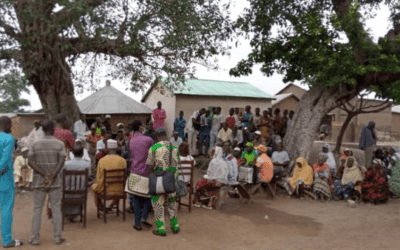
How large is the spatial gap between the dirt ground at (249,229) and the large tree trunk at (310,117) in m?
3.24

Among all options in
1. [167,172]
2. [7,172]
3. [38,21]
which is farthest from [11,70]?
[167,172]

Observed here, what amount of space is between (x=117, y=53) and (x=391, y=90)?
806 cm

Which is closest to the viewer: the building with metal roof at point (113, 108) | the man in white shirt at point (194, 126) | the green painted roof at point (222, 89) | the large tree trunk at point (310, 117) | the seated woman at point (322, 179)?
the seated woman at point (322, 179)

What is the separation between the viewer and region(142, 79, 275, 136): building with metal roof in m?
19.6

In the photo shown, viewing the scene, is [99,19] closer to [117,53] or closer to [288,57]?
[117,53]

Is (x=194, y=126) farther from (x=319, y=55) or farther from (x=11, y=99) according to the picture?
(x=11, y=99)

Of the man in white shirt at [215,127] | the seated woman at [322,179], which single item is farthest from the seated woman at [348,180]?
the man in white shirt at [215,127]

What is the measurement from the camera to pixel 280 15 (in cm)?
1272

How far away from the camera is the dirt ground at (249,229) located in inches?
231

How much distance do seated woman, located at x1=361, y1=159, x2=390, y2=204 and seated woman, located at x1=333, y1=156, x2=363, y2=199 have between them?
31 cm

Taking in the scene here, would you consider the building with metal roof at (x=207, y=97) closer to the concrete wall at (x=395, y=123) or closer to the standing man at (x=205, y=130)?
the standing man at (x=205, y=130)

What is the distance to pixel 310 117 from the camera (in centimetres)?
1216

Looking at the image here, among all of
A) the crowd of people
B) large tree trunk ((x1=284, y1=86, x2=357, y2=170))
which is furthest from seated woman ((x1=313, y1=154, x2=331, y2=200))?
large tree trunk ((x1=284, y1=86, x2=357, y2=170))

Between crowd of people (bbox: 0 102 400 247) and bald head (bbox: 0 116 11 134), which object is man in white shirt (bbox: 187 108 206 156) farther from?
bald head (bbox: 0 116 11 134)
